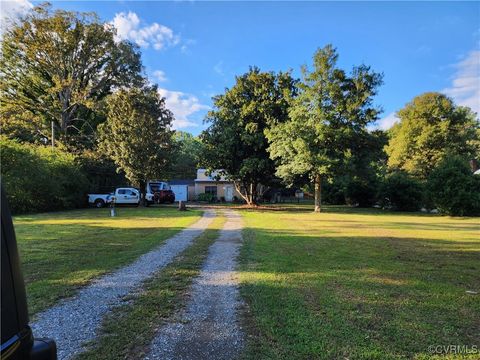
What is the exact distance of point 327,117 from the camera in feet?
83.7

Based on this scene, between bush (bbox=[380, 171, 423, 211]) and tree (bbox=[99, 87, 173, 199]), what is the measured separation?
64.3ft

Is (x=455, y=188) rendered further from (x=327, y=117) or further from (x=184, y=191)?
(x=184, y=191)

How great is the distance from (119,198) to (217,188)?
20.0 m

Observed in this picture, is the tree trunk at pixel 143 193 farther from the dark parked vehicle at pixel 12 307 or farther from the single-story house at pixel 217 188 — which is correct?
the dark parked vehicle at pixel 12 307

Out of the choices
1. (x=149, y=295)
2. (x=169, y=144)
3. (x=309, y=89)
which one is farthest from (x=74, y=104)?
(x=149, y=295)

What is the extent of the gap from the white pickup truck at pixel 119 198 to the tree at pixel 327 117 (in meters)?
Result: 12.6

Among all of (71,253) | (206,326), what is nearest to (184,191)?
(71,253)

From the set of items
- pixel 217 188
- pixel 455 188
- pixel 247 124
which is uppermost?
pixel 247 124

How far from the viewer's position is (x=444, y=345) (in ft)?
12.5

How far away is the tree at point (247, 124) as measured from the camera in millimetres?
28781

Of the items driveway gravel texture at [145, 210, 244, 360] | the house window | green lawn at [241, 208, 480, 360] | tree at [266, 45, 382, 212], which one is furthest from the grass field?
the house window

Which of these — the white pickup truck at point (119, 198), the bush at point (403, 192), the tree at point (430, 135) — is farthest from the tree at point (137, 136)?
the tree at point (430, 135)

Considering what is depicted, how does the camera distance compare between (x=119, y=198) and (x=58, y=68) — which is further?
(x=58, y=68)

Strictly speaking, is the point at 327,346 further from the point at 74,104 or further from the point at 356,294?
the point at 74,104
